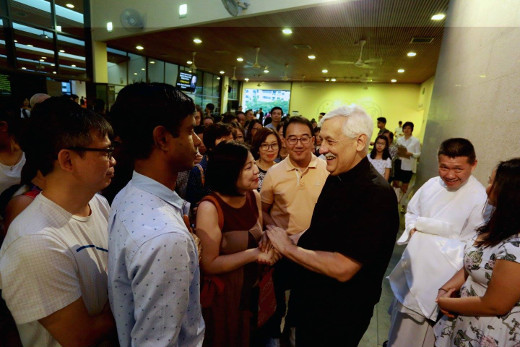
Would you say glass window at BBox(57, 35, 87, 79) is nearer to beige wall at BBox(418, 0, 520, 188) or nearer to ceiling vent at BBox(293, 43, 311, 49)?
ceiling vent at BBox(293, 43, 311, 49)

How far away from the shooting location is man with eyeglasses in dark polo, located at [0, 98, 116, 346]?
775mm

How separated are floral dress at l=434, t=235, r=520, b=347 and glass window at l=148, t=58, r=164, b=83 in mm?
13685

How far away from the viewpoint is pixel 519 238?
1166 millimetres

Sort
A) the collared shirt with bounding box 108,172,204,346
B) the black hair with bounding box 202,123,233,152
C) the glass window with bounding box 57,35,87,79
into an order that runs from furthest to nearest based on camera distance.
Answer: the glass window with bounding box 57,35,87,79 → the black hair with bounding box 202,123,233,152 → the collared shirt with bounding box 108,172,204,346

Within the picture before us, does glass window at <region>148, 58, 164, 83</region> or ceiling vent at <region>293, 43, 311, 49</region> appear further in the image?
glass window at <region>148, 58, 164, 83</region>

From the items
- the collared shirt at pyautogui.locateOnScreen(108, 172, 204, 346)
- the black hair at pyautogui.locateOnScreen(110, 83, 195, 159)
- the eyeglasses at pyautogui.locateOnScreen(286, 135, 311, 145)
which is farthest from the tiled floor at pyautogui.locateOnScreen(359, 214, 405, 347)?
the black hair at pyautogui.locateOnScreen(110, 83, 195, 159)

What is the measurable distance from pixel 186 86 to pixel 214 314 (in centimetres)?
1148

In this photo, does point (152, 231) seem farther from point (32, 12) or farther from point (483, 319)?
point (32, 12)

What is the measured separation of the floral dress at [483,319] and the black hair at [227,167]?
4.43 feet

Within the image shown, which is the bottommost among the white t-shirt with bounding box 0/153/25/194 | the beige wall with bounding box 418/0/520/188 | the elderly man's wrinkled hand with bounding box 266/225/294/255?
the elderly man's wrinkled hand with bounding box 266/225/294/255

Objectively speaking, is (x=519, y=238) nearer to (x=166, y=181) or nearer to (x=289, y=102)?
(x=166, y=181)

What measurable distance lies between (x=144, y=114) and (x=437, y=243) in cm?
193

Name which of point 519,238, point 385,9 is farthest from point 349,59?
point 519,238

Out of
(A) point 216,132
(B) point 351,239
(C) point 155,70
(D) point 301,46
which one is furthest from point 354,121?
(C) point 155,70
